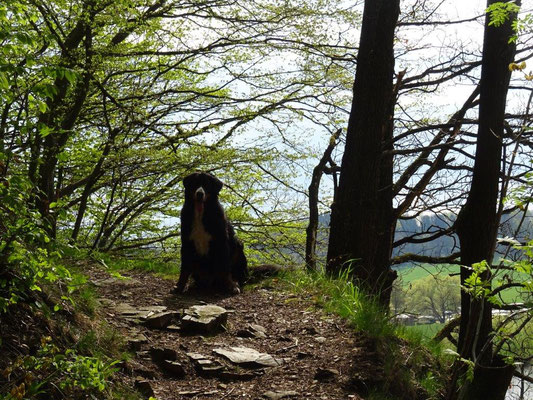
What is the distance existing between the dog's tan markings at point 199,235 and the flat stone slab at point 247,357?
2.18m

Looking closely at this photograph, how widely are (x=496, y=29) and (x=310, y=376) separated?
170 inches

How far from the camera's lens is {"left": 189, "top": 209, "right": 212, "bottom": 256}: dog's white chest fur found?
6823 millimetres

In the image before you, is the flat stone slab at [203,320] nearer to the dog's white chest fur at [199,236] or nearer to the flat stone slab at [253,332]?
the flat stone slab at [253,332]

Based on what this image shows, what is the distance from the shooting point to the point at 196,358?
15.1 feet

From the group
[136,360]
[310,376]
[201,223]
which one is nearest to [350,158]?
[201,223]

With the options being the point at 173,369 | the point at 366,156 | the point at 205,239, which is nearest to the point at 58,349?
the point at 173,369

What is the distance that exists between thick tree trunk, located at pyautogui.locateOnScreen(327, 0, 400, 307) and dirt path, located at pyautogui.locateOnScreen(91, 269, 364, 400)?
1.07m

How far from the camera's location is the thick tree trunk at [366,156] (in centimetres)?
693

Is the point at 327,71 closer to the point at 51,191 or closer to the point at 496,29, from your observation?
the point at 496,29

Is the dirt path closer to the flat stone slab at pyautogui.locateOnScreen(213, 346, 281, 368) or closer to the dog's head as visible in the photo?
the flat stone slab at pyautogui.locateOnScreen(213, 346, 281, 368)

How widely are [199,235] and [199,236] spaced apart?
0.01 meters

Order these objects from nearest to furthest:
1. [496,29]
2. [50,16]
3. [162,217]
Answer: [496,29] < [50,16] < [162,217]

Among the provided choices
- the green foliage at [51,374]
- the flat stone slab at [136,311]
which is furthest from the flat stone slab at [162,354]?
the green foliage at [51,374]

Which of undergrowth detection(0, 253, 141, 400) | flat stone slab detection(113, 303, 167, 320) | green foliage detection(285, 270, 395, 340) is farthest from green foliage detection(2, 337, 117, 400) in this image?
green foliage detection(285, 270, 395, 340)
